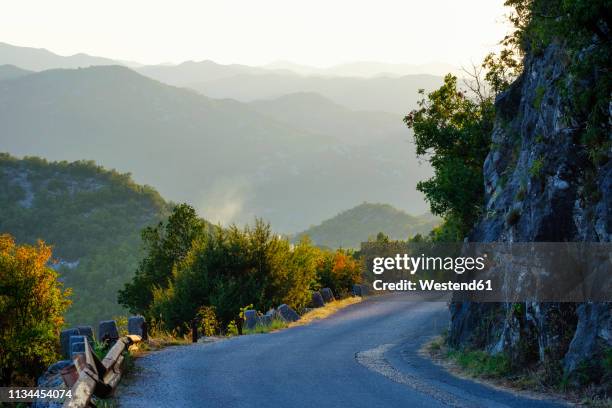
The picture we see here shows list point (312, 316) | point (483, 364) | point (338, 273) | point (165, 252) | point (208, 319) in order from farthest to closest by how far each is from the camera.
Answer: point (338, 273) → point (165, 252) → point (312, 316) → point (208, 319) → point (483, 364)

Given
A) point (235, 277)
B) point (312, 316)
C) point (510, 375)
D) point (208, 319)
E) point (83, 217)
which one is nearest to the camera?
A: point (510, 375)

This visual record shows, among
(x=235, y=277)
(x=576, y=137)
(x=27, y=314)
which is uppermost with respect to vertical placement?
(x=576, y=137)

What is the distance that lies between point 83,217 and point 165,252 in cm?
7761

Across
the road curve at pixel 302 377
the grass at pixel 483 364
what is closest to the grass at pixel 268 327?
the road curve at pixel 302 377

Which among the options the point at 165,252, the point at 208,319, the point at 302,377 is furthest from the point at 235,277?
the point at 302,377

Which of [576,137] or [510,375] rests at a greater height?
[576,137]

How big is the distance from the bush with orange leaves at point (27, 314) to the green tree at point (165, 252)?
22.2 metres

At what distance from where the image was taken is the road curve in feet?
41.3

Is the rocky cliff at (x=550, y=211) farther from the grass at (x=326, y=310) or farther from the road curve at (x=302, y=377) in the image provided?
the grass at (x=326, y=310)

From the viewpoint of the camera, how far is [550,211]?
15016 millimetres

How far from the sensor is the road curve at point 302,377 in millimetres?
12586

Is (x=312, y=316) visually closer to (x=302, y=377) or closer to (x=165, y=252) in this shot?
(x=165, y=252)

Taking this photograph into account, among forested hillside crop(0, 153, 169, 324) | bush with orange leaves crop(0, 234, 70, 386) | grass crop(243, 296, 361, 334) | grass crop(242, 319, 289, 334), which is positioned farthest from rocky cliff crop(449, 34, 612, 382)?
forested hillside crop(0, 153, 169, 324)

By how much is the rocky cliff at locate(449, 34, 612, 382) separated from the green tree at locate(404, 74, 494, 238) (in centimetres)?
912
